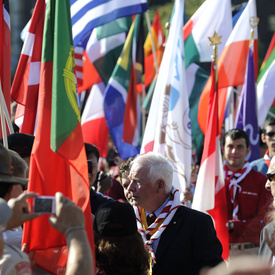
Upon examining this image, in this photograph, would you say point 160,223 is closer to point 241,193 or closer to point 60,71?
point 60,71

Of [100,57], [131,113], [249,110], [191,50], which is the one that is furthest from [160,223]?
[100,57]

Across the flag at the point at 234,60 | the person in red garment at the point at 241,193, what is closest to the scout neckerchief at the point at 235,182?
the person in red garment at the point at 241,193

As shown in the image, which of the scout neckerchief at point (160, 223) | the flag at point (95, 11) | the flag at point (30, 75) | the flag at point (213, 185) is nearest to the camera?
the scout neckerchief at point (160, 223)

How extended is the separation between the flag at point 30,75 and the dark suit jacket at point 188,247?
1.79 metres

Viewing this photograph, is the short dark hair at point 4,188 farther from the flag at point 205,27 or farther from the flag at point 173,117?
the flag at point 205,27

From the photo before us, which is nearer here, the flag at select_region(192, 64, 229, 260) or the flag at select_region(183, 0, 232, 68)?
the flag at select_region(192, 64, 229, 260)

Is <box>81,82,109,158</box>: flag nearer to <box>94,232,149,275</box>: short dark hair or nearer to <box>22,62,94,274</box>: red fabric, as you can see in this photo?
<box>22,62,94,274</box>: red fabric

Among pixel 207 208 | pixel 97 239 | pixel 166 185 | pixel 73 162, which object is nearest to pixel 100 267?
pixel 97 239

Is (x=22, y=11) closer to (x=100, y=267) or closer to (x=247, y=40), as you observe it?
(x=247, y=40)

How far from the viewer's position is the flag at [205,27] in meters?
9.15

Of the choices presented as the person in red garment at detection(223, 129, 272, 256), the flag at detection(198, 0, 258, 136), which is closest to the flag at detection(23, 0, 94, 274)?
the person in red garment at detection(223, 129, 272, 256)

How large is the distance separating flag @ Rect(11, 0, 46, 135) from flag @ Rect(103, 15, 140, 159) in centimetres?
318

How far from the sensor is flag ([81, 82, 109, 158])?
30.9 feet

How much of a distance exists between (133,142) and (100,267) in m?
6.03
